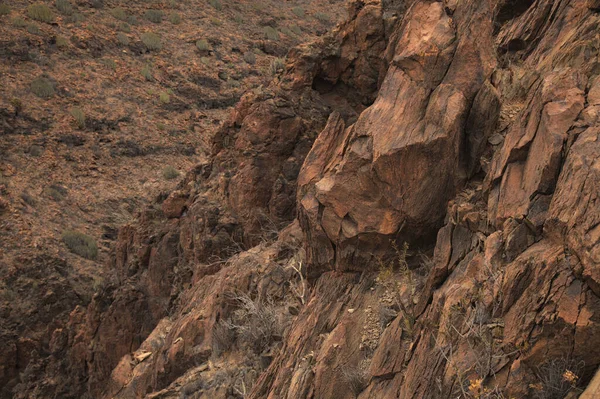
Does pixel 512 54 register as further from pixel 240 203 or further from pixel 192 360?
pixel 192 360

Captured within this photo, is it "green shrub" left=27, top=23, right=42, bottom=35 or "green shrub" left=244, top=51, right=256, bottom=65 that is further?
"green shrub" left=244, top=51, right=256, bottom=65

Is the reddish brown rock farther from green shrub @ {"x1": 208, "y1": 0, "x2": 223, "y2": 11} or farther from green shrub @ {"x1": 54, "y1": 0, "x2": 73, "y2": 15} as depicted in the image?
green shrub @ {"x1": 208, "y1": 0, "x2": 223, "y2": 11}

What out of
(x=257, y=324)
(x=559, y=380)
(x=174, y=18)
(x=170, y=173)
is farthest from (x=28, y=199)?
(x=559, y=380)

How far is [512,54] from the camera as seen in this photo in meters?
8.77

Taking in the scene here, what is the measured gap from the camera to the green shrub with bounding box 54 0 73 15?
3138 cm

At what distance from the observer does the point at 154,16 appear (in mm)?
34031

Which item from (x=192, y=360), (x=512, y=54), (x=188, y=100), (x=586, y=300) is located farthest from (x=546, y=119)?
(x=188, y=100)

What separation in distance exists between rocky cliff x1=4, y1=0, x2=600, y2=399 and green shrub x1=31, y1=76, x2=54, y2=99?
15.5 meters

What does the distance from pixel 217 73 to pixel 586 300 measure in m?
27.4

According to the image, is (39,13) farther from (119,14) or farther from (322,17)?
(322,17)

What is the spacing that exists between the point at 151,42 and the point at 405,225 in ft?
87.4

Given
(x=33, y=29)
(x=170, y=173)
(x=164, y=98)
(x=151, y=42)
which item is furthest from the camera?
(x=151, y=42)

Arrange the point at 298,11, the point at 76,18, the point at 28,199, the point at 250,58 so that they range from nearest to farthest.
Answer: the point at 28,199
the point at 76,18
the point at 250,58
the point at 298,11

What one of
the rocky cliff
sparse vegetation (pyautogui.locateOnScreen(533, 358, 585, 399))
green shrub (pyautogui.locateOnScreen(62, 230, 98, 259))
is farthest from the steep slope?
sparse vegetation (pyautogui.locateOnScreen(533, 358, 585, 399))
